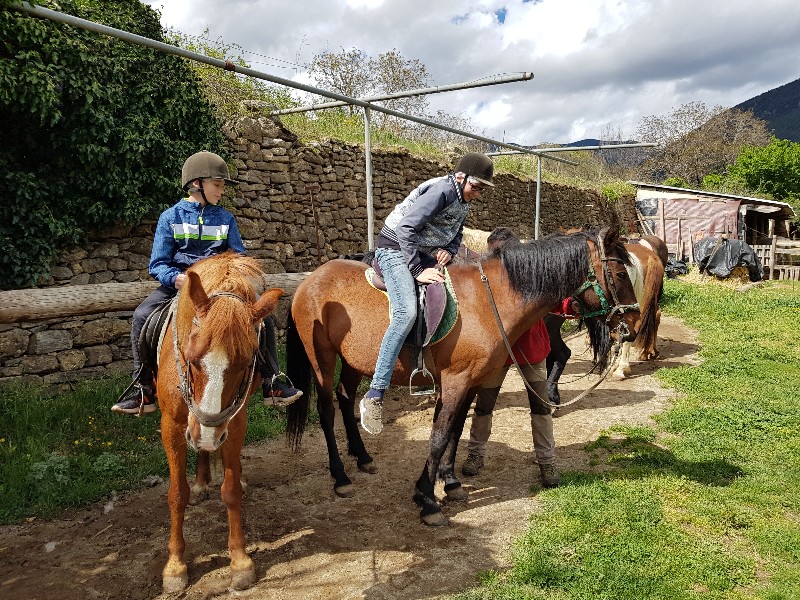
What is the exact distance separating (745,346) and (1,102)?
10.8 metres

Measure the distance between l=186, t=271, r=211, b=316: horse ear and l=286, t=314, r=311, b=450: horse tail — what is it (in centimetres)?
203

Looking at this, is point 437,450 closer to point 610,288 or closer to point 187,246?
point 610,288

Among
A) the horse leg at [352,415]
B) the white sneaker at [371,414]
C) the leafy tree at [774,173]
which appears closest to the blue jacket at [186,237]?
the white sneaker at [371,414]

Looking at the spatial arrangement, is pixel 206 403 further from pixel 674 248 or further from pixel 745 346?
pixel 674 248

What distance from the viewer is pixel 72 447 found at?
194 inches

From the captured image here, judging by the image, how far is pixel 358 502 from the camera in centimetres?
439

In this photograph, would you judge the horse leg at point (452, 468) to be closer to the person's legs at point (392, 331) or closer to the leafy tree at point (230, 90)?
the person's legs at point (392, 331)

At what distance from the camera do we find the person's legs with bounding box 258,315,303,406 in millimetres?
3637

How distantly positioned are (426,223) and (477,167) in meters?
0.55

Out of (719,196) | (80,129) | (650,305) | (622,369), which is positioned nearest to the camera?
(80,129)

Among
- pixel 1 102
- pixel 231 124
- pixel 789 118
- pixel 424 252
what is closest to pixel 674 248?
pixel 231 124

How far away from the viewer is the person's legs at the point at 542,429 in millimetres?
4535

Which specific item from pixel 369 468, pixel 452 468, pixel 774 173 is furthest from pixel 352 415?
pixel 774 173

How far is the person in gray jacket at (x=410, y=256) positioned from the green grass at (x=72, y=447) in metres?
2.24
